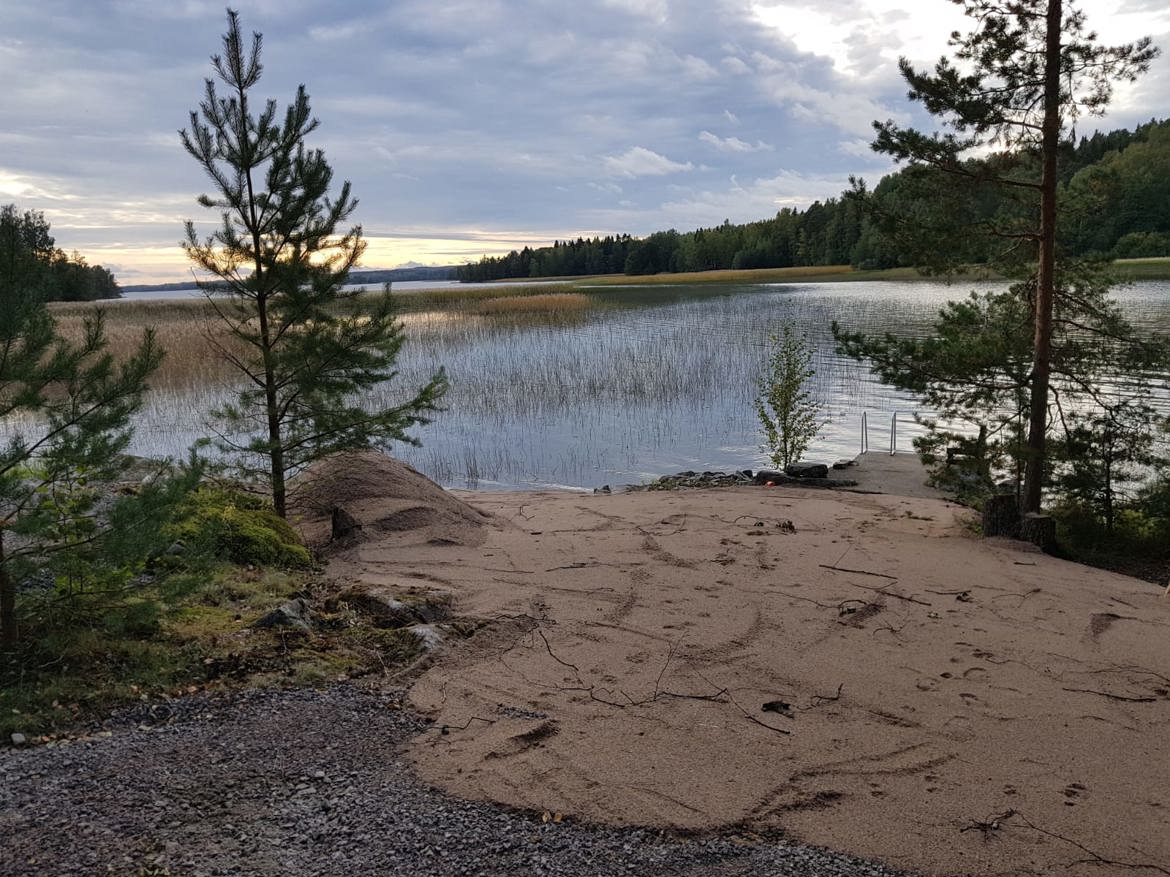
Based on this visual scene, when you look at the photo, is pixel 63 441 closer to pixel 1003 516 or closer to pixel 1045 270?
pixel 1003 516

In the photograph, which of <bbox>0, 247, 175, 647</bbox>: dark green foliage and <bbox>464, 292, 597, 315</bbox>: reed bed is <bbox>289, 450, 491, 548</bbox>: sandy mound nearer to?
<bbox>0, 247, 175, 647</bbox>: dark green foliage

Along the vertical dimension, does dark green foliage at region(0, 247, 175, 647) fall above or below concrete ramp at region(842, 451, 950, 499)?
above

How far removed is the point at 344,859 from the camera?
129 inches

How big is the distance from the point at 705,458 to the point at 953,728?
38.3 feet

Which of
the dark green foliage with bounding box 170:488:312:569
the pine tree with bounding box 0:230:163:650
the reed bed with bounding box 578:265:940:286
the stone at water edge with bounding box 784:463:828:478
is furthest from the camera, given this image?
the reed bed with bounding box 578:265:940:286

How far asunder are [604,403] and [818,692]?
1642 centimetres

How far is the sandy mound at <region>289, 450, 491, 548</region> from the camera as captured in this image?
355 inches

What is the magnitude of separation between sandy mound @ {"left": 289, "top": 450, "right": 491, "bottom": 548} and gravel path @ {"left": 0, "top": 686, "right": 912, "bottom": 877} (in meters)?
4.71

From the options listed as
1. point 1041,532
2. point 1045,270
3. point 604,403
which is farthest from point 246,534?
point 604,403

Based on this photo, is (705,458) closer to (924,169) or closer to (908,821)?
(924,169)

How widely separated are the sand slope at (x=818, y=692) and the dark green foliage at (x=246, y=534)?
0.64 metres

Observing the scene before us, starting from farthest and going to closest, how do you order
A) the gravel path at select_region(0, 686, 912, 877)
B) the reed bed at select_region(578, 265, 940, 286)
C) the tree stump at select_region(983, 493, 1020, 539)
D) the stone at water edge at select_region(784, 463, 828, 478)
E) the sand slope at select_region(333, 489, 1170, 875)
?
1. the reed bed at select_region(578, 265, 940, 286)
2. the stone at water edge at select_region(784, 463, 828, 478)
3. the tree stump at select_region(983, 493, 1020, 539)
4. the sand slope at select_region(333, 489, 1170, 875)
5. the gravel path at select_region(0, 686, 912, 877)

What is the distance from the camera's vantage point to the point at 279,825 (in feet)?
11.5

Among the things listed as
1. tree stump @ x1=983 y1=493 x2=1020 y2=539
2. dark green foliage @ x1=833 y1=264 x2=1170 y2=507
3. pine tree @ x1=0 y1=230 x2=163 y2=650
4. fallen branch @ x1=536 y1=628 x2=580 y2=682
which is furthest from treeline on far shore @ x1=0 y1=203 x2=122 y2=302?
tree stump @ x1=983 y1=493 x2=1020 y2=539
